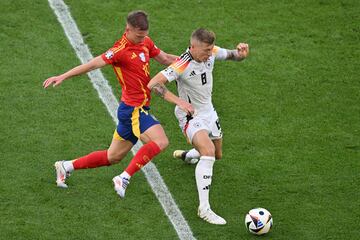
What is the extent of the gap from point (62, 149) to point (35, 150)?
342 millimetres

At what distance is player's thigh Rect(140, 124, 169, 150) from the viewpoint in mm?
10414

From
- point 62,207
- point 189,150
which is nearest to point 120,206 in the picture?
point 62,207

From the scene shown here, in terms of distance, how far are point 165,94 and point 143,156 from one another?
862 mm

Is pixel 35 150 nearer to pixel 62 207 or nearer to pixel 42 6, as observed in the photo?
pixel 62 207

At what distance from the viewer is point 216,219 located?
10.0m

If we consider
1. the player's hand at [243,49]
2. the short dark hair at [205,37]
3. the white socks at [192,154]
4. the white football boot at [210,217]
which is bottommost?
the white socks at [192,154]

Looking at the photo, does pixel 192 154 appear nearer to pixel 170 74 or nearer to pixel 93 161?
pixel 93 161

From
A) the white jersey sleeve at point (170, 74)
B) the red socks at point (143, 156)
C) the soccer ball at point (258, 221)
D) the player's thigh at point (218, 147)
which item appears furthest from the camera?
the player's thigh at point (218, 147)

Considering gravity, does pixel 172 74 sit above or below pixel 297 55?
above

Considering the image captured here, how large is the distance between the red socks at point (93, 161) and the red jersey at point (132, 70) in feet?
2.37

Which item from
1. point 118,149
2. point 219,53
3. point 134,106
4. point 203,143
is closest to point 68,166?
point 118,149

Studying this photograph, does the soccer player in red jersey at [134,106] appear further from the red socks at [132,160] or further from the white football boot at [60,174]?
the white football boot at [60,174]

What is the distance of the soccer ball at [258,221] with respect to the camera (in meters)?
9.70

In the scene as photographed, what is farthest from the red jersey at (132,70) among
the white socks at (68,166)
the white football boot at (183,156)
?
the white football boot at (183,156)
